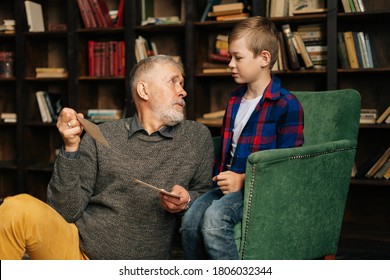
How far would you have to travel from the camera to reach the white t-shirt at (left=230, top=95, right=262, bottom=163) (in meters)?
2.26

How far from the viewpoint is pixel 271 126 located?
2.12 m

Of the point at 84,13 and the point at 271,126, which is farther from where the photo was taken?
the point at 84,13

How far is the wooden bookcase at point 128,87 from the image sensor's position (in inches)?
150

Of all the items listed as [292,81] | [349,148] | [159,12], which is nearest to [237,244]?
[349,148]

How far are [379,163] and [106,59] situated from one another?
2128 mm

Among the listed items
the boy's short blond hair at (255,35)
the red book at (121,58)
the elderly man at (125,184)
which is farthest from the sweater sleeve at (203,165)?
Result: the red book at (121,58)

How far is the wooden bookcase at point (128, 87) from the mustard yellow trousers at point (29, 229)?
2.07 meters

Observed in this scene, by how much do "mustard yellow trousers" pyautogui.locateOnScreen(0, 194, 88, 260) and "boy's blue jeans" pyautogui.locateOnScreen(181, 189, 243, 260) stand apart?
17.1 inches

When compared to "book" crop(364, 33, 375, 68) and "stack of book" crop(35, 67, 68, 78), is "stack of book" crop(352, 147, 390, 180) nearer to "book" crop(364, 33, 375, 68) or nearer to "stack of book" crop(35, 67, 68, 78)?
"book" crop(364, 33, 375, 68)

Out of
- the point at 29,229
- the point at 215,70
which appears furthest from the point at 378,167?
the point at 29,229

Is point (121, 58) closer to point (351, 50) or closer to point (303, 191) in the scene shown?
point (351, 50)

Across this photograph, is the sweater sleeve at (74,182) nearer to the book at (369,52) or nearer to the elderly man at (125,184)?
the elderly man at (125,184)

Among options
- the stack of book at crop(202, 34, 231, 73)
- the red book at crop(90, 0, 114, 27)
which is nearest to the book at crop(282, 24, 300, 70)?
the stack of book at crop(202, 34, 231, 73)

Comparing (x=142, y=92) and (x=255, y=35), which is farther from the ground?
(x=255, y=35)
